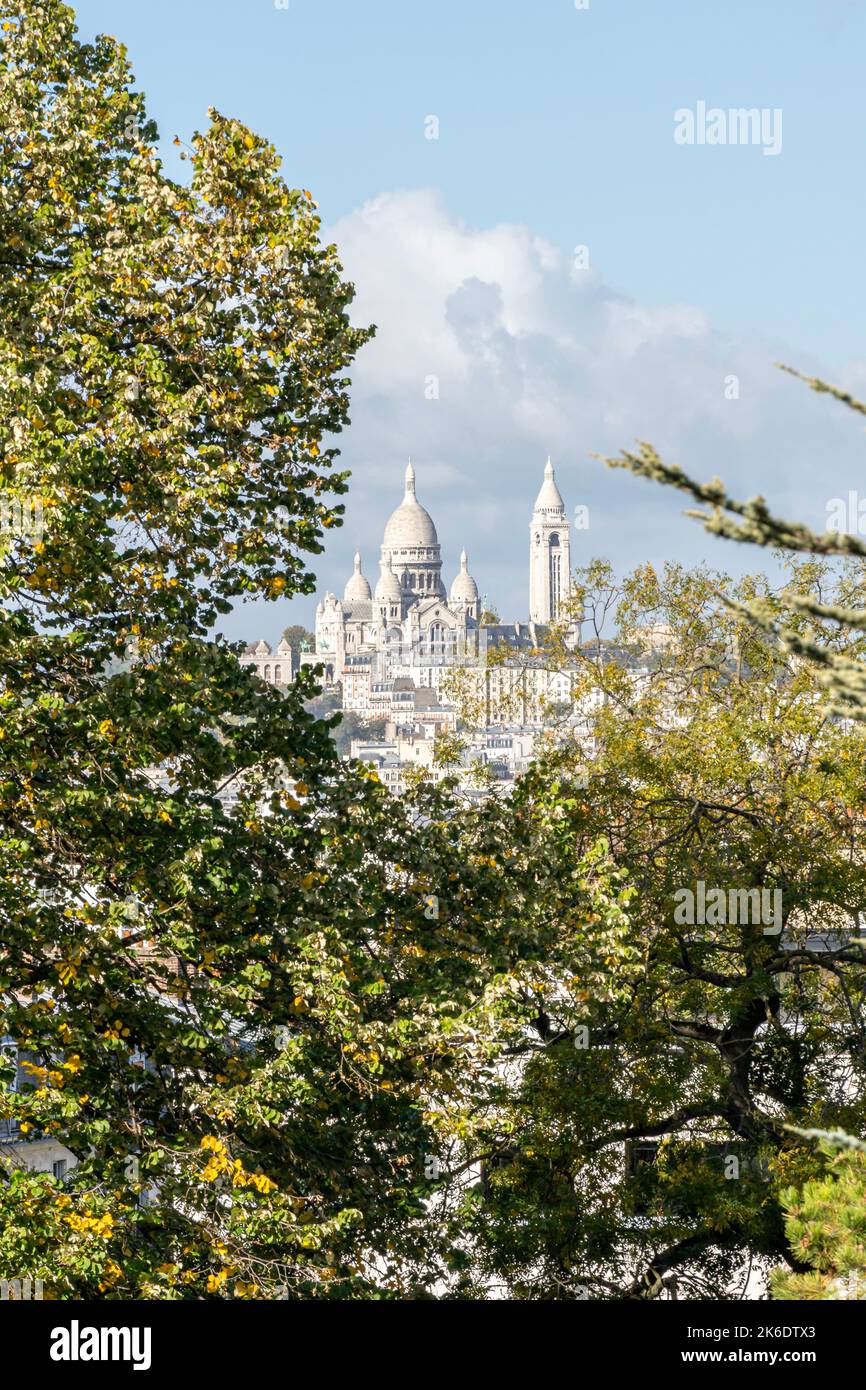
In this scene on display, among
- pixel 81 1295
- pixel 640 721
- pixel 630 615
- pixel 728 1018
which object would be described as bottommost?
pixel 81 1295

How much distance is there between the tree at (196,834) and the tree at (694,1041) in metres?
1.80

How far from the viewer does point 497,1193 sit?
52.0ft

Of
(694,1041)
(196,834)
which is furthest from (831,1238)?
(694,1041)

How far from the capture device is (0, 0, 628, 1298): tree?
36.5ft

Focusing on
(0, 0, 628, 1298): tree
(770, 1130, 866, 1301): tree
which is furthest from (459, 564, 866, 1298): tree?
(770, 1130, 866, 1301): tree

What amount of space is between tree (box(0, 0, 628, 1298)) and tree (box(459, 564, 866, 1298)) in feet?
5.92

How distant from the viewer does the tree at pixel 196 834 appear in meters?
11.1

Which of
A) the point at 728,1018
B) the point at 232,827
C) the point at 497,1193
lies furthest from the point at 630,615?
the point at 232,827

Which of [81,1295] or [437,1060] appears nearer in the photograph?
[81,1295]

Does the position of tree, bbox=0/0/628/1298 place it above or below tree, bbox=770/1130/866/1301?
above

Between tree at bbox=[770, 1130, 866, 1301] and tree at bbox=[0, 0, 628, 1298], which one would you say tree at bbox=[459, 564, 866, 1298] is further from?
tree at bbox=[770, 1130, 866, 1301]

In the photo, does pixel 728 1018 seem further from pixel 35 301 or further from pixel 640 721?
pixel 35 301
